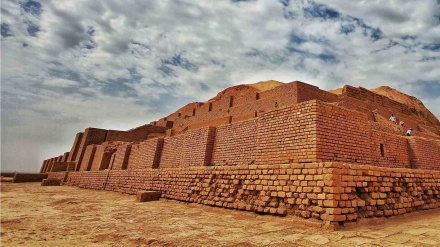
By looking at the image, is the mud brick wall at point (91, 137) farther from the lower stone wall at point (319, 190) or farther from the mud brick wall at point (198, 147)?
the lower stone wall at point (319, 190)

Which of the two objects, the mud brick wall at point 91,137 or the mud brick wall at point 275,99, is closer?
the mud brick wall at point 275,99

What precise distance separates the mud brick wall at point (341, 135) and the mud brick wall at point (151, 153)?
737 cm

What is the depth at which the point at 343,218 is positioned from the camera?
9.61 feet

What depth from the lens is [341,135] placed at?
5.09m

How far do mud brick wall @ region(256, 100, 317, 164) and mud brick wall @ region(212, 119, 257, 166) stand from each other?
1267 mm

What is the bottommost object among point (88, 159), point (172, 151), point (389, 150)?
point (88, 159)

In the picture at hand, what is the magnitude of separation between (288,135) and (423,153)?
592cm

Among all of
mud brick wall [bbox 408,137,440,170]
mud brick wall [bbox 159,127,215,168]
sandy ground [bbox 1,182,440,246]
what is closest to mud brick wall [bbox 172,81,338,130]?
mud brick wall [bbox 159,127,215,168]

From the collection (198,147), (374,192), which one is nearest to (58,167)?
(198,147)

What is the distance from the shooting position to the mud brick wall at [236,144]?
712 cm

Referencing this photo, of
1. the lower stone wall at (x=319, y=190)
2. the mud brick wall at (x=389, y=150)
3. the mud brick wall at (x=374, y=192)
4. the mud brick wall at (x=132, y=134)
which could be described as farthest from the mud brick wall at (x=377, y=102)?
the mud brick wall at (x=132, y=134)

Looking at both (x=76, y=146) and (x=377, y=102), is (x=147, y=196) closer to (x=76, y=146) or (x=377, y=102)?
(x=377, y=102)

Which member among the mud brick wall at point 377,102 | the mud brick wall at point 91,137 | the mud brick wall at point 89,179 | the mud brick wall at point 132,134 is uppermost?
the mud brick wall at point 377,102

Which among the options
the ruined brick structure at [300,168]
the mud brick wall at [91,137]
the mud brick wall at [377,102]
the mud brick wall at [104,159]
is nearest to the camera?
the ruined brick structure at [300,168]
